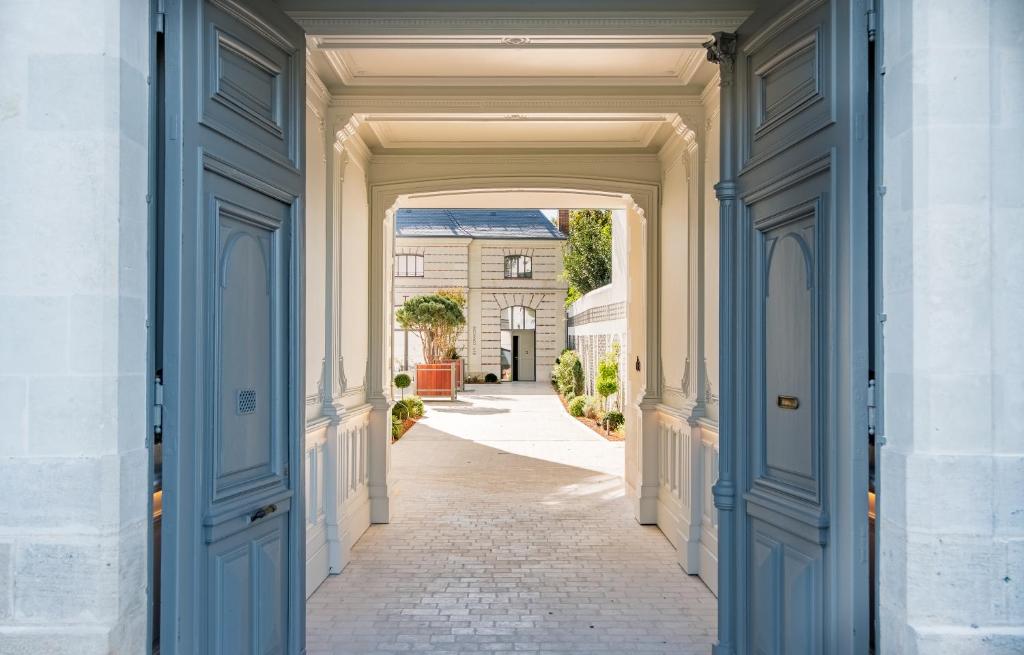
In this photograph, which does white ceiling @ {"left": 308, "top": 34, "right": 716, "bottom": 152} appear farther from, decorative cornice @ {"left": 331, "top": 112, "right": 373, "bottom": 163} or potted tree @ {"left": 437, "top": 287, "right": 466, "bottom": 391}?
potted tree @ {"left": 437, "top": 287, "right": 466, "bottom": 391}

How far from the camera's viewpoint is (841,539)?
7.46ft

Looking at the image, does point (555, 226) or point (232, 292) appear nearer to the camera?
point (232, 292)

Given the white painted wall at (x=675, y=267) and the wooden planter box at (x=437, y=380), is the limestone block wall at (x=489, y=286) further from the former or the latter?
the white painted wall at (x=675, y=267)

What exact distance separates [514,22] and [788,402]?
222 centimetres

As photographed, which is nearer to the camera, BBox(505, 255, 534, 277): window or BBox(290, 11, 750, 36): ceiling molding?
BBox(290, 11, 750, 36): ceiling molding

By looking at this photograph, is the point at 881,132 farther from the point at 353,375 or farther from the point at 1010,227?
the point at 353,375

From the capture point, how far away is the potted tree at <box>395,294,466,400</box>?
21.1 metres

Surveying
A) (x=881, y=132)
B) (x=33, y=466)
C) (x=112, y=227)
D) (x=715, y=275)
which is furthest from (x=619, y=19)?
(x=33, y=466)

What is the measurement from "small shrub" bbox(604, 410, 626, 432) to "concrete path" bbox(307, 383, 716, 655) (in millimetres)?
3599

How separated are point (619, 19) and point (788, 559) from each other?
2623 mm

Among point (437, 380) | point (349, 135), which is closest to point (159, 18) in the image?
point (349, 135)

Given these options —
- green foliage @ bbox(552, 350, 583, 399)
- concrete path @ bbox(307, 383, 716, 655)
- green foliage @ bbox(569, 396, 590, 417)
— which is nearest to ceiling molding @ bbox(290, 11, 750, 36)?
concrete path @ bbox(307, 383, 716, 655)

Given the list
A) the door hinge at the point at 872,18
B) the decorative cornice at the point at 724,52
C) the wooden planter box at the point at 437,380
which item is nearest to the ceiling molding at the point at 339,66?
the decorative cornice at the point at 724,52

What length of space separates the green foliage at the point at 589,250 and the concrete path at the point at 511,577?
48.6 ft
